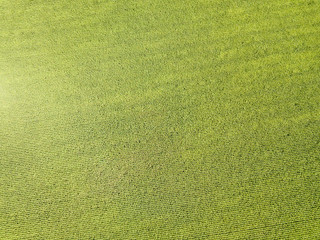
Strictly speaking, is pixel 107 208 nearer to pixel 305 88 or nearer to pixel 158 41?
pixel 158 41

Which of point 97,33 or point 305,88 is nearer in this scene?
point 305,88

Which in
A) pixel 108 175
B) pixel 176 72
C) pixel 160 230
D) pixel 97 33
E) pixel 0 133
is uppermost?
pixel 97 33

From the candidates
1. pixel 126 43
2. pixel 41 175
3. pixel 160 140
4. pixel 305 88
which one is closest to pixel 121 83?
pixel 126 43

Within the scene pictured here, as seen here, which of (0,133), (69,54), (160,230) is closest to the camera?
(160,230)

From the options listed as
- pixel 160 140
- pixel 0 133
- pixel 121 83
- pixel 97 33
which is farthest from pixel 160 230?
pixel 97 33

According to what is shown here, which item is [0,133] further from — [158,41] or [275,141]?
[275,141]

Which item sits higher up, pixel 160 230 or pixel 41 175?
pixel 41 175

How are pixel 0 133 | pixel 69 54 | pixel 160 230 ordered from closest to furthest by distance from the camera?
pixel 160 230
pixel 0 133
pixel 69 54
